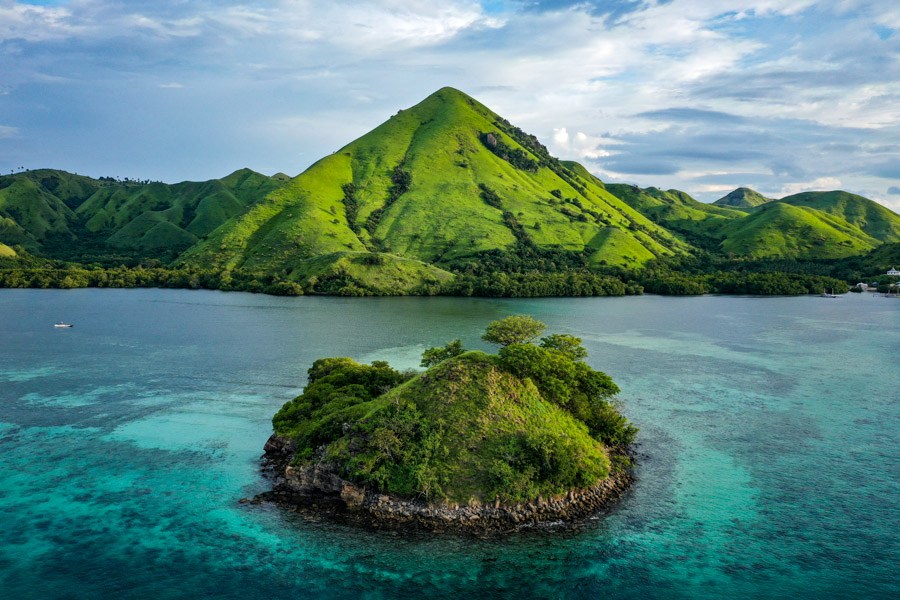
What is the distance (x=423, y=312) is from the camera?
177875 millimetres

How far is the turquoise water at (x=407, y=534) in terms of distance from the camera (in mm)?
41156

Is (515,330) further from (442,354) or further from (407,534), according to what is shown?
(407,534)

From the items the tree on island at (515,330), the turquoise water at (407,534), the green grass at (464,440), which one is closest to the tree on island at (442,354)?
the green grass at (464,440)

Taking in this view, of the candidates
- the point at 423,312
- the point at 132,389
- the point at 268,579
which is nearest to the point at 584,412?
the point at 268,579

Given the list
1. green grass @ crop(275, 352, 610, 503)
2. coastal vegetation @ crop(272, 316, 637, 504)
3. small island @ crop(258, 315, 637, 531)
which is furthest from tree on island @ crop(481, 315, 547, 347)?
green grass @ crop(275, 352, 610, 503)

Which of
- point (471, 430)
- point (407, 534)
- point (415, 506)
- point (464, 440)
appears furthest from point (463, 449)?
point (407, 534)

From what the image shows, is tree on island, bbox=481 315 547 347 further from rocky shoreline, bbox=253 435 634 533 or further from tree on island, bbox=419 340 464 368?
rocky shoreline, bbox=253 435 634 533

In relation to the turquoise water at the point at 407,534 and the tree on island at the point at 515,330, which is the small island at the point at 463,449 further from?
the tree on island at the point at 515,330

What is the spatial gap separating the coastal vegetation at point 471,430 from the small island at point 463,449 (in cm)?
11

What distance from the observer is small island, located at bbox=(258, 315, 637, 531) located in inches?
1945

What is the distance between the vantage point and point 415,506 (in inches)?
1934

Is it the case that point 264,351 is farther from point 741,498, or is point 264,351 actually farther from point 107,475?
point 741,498

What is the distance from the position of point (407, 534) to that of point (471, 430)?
1166cm

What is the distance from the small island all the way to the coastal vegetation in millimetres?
113
